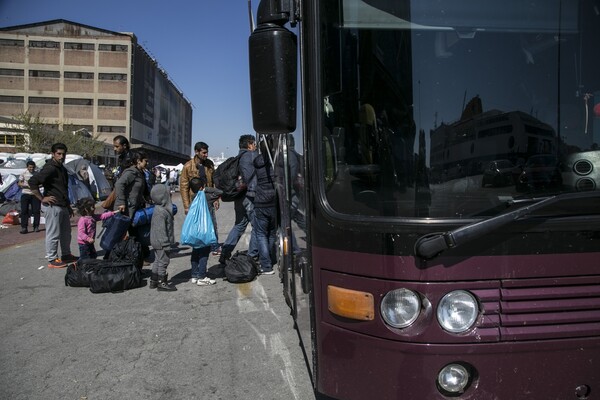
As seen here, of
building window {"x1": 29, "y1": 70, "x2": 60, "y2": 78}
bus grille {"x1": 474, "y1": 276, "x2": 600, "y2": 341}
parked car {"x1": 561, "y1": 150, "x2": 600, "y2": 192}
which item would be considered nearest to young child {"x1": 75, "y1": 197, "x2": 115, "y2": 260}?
bus grille {"x1": 474, "y1": 276, "x2": 600, "y2": 341}

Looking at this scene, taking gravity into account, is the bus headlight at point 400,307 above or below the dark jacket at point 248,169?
below

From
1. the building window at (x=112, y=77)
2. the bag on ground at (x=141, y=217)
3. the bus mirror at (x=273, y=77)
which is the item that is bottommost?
the bag on ground at (x=141, y=217)

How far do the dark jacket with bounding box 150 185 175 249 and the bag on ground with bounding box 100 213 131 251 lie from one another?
77 cm

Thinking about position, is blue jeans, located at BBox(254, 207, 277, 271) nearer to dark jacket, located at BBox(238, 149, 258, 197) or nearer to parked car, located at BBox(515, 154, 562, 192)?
dark jacket, located at BBox(238, 149, 258, 197)

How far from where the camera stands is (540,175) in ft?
6.70

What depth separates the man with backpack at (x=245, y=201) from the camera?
6520 mm

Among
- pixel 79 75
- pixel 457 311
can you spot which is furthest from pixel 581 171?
pixel 79 75

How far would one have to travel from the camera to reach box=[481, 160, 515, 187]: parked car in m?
2.04

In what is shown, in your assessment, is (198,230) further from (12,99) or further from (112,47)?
(12,99)

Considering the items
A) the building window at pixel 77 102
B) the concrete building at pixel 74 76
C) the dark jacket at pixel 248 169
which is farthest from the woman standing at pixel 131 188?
the building window at pixel 77 102

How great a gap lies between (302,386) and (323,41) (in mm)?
2438

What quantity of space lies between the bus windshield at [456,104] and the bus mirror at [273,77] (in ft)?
0.62

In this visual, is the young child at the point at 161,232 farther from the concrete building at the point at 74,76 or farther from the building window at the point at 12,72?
the building window at the point at 12,72

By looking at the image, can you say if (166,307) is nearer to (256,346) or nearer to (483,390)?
(256,346)
